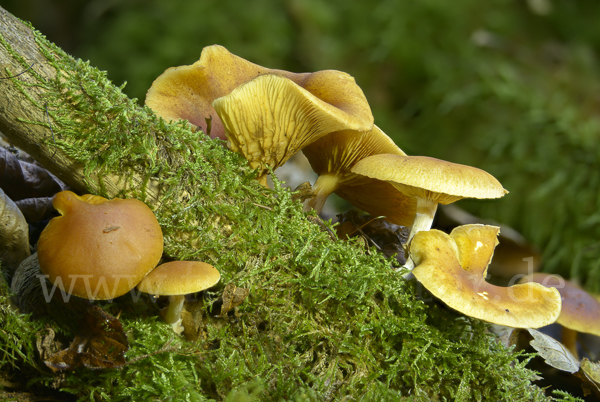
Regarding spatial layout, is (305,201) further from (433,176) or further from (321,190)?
(433,176)

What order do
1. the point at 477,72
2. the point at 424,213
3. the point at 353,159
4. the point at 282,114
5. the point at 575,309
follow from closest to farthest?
the point at 282,114 < the point at 424,213 < the point at 353,159 < the point at 575,309 < the point at 477,72

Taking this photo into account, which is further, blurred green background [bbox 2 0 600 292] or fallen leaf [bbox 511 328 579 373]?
blurred green background [bbox 2 0 600 292]

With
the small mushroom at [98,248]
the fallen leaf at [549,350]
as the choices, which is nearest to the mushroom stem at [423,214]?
the fallen leaf at [549,350]

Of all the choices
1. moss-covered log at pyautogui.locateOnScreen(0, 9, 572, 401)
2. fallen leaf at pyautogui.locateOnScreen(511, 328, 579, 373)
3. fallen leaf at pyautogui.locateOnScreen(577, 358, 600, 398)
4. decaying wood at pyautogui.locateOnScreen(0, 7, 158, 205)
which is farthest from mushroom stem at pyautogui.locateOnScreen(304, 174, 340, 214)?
fallen leaf at pyautogui.locateOnScreen(577, 358, 600, 398)

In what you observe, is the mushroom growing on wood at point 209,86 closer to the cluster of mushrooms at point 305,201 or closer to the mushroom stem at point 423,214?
the cluster of mushrooms at point 305,201

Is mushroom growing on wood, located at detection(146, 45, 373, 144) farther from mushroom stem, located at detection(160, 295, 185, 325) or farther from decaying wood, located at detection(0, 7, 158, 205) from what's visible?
mushroom stem, located at detection(160, 295, 185, 325)

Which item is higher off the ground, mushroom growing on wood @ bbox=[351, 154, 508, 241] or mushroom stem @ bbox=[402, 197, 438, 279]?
mushroom growing on wood @ bbox=[351, 154, 508, 241]

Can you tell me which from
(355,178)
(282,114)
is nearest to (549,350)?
(355,178)

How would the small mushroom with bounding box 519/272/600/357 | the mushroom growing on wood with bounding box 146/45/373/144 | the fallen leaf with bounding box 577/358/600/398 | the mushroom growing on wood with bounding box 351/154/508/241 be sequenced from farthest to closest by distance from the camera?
the small mushroom with bounding box 519/272/600/357 < the mushroom growing on wood with bounding box 146/45/373/144 < the fallen leaf with bounding box 577/358/600/398 < the mushroom growing on wood with bounding box 351/154/508/241
